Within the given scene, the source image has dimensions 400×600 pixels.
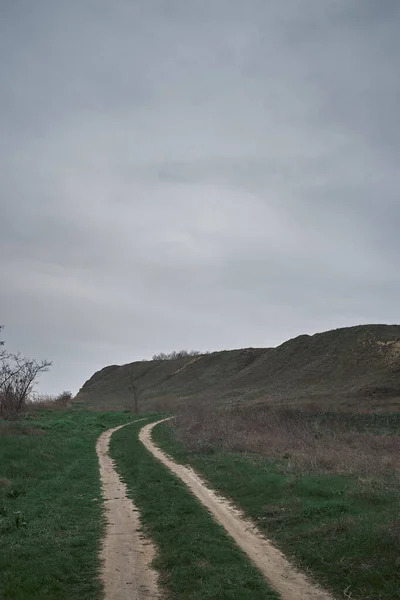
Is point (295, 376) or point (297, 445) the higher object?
point (295, 376)

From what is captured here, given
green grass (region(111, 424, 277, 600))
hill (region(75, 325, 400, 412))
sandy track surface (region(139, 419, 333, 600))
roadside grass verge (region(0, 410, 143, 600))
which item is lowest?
sandy track surface (region(139, 419, 333, 600))

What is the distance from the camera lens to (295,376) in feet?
262

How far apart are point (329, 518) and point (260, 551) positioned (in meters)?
2.03

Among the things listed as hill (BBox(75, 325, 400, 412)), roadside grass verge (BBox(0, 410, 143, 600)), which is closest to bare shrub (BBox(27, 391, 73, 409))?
hill (BBox(75, 325, 400, 412))

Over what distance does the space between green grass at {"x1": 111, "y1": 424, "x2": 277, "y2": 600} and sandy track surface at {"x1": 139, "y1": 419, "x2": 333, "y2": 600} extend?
0.21 m

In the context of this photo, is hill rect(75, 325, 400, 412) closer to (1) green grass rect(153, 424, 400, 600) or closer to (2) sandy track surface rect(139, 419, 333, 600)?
(1) green grass rect(153, 424, 400, 600)

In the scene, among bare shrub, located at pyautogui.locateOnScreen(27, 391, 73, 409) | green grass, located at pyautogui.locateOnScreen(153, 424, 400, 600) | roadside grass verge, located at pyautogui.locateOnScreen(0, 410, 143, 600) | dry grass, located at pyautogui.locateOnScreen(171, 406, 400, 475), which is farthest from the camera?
bare shrub, located at pyautogui.locateOnScreen(27, 391, 73, 409)

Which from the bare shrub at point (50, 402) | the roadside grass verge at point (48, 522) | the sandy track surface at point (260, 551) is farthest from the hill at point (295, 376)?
the sandy track surface at point (260, 551)

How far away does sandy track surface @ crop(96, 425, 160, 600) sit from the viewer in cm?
712

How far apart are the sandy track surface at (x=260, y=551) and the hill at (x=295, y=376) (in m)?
40.5

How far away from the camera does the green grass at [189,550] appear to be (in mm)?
7059

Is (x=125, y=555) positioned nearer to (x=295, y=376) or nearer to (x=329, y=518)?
(x=329, y=518)

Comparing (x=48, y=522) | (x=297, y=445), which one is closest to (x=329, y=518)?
(x=48, y=522)

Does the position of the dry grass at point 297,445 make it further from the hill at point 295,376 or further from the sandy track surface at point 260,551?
the hill at point 295,376
